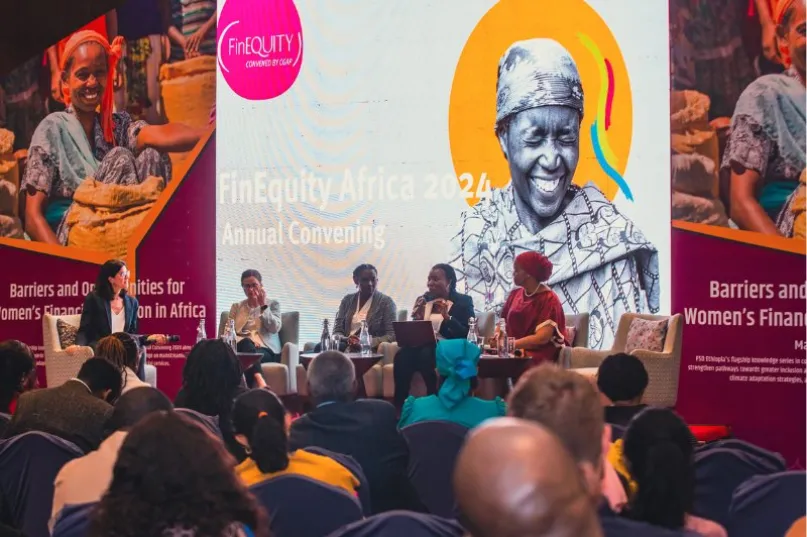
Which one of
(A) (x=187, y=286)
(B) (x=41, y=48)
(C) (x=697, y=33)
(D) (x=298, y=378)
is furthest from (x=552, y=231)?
(B) (x=41, y=48)

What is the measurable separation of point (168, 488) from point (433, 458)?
1.97 m

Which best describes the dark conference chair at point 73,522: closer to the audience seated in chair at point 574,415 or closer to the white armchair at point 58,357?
the audience seated in chair at point 574,415

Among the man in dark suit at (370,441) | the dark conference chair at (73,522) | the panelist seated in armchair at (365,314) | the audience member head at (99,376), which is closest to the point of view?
the dark conference chair at (73,522)

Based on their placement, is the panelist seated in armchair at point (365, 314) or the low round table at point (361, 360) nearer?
the low round table at point (361, 360)

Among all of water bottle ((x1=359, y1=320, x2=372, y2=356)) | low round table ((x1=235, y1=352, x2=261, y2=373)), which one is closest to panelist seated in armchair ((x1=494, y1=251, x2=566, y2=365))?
water bottle ((x1=359, y1=320, x2=372, y2=356))

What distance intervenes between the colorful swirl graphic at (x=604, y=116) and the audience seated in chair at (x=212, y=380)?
406cm

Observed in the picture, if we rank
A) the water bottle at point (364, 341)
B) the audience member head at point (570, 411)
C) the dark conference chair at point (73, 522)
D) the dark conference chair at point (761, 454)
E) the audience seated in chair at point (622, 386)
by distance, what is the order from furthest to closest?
1. the water bottle at point (364, 341)
2. the audience seated in chair at point (622, 386)
3. the dark conference chair at point (761, 454)
4. the dark conference chair at point (73, 522)
5. the audience member head at point (570, 411)

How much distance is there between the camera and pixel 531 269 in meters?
6.33

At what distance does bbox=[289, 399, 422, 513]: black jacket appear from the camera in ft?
9.80

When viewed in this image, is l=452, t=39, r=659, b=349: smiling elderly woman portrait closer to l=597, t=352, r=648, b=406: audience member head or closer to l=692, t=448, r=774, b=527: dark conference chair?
l=597, t=352, r=648, b=406: audience member head

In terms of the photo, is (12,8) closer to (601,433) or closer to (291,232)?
(291,232)

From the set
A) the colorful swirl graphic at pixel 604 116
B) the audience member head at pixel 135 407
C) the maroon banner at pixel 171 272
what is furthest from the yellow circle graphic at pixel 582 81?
the audience member head at pixel 135 407

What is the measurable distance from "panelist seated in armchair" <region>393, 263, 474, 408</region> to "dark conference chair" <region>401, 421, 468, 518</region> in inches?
126

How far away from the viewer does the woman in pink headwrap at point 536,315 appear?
620cm
